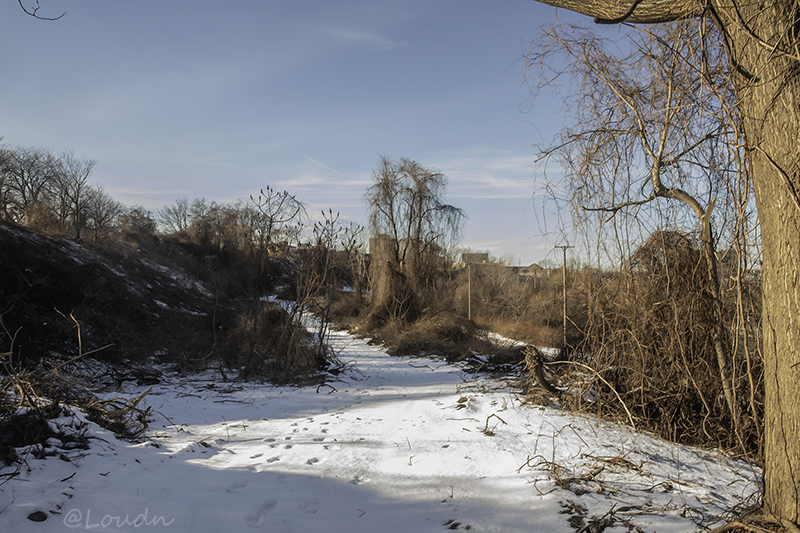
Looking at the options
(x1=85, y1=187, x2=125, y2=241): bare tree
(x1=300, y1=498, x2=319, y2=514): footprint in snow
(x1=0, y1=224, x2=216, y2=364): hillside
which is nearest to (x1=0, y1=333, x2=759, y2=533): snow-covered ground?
(x1=300, y1=498, x2=319, y2=514): footprint in snow

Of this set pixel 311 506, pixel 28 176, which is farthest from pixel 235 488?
pixel 28 176

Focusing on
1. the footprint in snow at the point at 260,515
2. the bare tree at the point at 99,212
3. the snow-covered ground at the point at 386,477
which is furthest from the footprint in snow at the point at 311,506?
the bare tree at the point at 99,212

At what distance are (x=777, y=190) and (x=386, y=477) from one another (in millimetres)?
3076

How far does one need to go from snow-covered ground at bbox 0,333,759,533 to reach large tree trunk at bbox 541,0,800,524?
599mm

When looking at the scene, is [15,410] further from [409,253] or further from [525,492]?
[409,253]

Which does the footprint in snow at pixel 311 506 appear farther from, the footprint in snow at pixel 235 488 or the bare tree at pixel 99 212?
the bare tree at pixel 99 212

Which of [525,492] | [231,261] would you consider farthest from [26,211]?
[525,492]

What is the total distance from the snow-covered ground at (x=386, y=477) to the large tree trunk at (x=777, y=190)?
0.60m

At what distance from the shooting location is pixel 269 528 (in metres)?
2.74

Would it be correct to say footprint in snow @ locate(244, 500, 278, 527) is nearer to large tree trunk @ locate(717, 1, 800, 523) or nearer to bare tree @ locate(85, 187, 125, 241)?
large tree trunk @ locate(717, 1, 800, 523)

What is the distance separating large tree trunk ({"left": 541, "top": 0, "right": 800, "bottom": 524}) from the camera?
2066 mm

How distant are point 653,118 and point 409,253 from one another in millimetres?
12437

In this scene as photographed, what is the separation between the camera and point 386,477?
11.2 ft

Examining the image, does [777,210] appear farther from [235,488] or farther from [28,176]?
[28,176]
